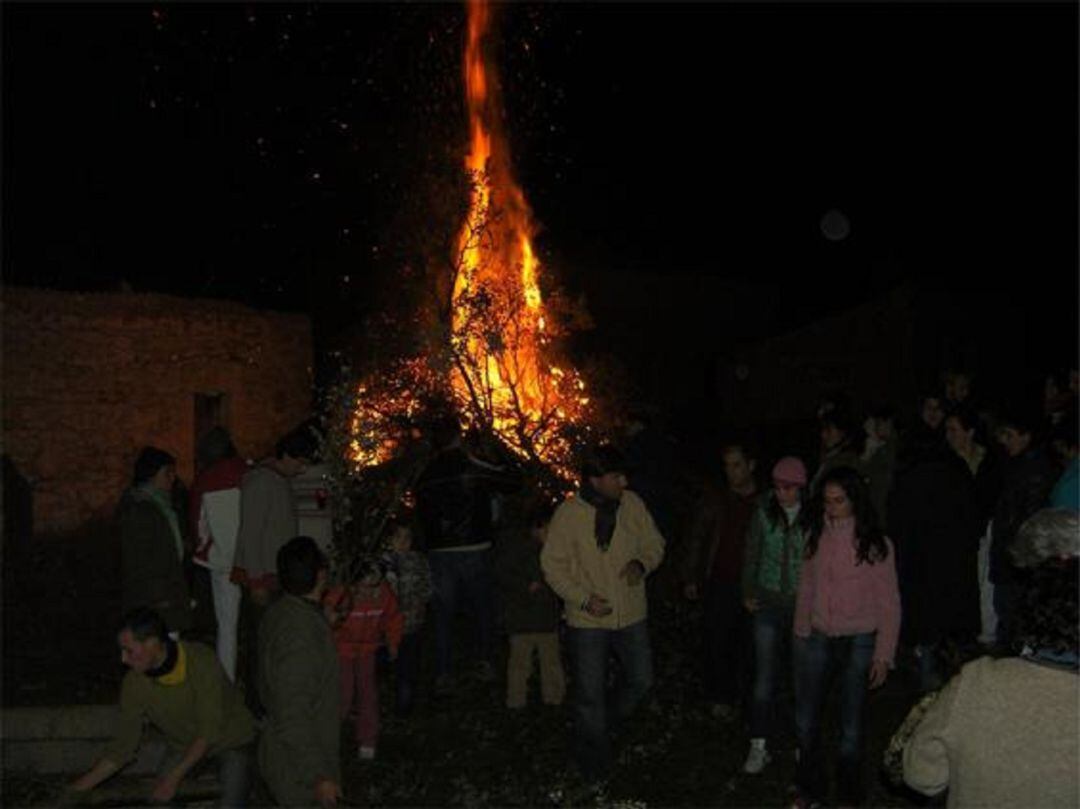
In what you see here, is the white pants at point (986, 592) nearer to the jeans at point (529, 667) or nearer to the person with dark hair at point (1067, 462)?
the person with dark hair at point (1067, 462)

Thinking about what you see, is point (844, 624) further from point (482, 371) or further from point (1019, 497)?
point (482, 371)

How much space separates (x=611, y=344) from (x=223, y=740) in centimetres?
2390

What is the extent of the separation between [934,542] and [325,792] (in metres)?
4.35

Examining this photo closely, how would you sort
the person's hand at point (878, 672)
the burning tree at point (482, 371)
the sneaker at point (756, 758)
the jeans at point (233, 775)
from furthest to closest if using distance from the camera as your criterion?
the burning tree at point (482, 371)
the sneaker at point (756, 758)
the person's hand at point (878, 672)
the jeans at point (233, 775)

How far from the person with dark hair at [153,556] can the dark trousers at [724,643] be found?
3471mm

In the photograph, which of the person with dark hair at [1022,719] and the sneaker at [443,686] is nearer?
the person with dark hair at [1022,719]

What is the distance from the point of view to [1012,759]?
133 inches

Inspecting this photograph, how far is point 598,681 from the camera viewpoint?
758cm

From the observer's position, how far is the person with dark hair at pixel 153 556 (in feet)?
27.1

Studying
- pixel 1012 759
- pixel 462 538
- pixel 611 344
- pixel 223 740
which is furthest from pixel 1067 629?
pixel 611 344

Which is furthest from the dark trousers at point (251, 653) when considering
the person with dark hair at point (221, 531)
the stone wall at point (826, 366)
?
the stone wall at point (826, 366)

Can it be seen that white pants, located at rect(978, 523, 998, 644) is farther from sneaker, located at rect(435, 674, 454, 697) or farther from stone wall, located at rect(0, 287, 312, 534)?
stone wall, located at rect(0, 287, 312, 534)

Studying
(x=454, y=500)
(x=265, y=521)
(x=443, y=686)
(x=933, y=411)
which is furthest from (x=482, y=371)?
(x=933, y=411)

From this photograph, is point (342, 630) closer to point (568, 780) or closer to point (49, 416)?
point (568, 780)
